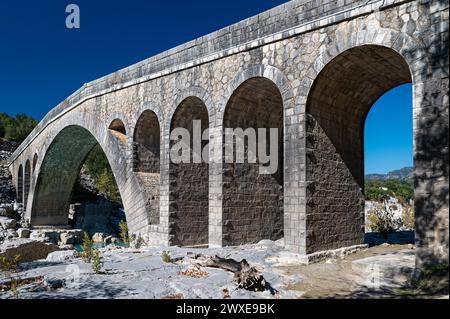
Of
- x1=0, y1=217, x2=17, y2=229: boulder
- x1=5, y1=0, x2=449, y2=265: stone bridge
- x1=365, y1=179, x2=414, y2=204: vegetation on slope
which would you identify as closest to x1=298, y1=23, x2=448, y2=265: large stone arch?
x1=5, y1=0, x2=449, y2=265: stone bridge

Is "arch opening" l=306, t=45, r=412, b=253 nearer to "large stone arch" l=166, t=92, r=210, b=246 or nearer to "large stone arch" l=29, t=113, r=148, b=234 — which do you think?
"large stone arch" l=166, t=92, r=210, b=246

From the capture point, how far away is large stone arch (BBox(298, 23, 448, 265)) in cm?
550

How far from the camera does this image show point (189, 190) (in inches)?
429

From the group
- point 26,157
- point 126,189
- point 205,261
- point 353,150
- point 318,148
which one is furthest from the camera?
Answer: point 26,157

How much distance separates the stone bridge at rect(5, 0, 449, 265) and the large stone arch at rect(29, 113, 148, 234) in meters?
0.10

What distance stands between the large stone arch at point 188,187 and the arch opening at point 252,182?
4.10 ft

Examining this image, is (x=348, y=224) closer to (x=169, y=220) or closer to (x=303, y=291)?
(x=303, y=291)

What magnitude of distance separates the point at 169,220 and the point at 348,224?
180 inches

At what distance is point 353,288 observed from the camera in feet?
18.0

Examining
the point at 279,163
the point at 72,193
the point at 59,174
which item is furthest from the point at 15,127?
the point at 279,163

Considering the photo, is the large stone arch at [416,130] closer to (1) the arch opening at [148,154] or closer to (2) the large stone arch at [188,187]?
(2) the large stone arch at [188,187]

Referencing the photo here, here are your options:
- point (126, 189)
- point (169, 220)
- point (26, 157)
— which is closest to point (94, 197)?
point (26, 157)

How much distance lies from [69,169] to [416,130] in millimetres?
20763

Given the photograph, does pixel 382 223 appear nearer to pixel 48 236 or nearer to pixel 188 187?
pixel 188 187
